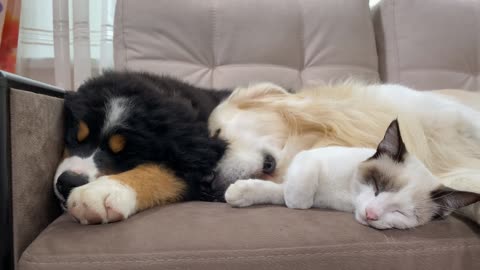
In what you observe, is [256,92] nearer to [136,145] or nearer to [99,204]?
[136,145]

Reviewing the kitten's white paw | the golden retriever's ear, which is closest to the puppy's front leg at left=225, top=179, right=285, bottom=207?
the kitten's white paw

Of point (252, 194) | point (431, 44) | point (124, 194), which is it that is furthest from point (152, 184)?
point (431, 44)

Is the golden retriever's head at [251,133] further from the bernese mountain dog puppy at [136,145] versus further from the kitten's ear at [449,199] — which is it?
the kitten's ear at [449,199]

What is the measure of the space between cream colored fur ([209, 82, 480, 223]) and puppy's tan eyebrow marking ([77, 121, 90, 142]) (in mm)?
374

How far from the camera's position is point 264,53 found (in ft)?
6.18

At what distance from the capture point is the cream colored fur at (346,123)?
1228 millimetres

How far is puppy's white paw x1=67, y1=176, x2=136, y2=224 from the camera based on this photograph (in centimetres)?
82

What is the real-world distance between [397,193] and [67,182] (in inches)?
29.5

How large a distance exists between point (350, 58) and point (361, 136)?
747mm

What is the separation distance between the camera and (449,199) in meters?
0.89

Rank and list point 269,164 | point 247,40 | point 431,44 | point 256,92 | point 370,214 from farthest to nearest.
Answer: point 431,44
point 247,40
point 256,92
point 269,164
point 370,214

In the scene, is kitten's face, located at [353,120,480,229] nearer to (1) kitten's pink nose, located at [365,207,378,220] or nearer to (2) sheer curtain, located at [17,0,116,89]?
(1) kitten's pink nose, located at [365,207,378,220]

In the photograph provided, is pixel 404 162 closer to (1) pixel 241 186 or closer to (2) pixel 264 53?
(1) pixel 241 186

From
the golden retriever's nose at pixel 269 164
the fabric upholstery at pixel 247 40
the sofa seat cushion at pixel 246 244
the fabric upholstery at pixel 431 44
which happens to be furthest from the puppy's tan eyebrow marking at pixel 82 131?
the fabric upholstery at pixel 431 44
